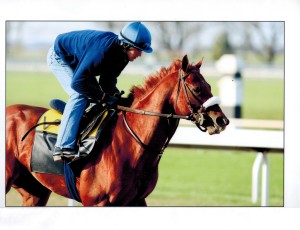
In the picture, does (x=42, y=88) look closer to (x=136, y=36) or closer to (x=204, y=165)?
(x=136, y=36)

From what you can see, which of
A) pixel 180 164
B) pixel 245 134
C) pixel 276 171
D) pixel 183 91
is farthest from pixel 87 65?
pixel 180 164

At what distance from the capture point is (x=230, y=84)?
5.25 m

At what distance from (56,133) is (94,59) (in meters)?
0.47

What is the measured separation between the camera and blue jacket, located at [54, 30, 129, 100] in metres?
3.92

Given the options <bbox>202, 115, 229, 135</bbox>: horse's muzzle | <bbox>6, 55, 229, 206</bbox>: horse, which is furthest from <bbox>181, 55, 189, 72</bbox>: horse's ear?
<bbox>202, 115, 229, 135</bbox>: horse's muzzle

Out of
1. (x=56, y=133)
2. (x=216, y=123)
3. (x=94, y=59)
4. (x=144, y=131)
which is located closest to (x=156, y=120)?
(x=144, y=131)

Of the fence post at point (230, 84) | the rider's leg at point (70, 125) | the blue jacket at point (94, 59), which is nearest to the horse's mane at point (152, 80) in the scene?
the blue jacket at point (94, 59)

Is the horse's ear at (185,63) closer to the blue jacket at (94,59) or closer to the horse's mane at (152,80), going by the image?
the horse's mane at (152,80)

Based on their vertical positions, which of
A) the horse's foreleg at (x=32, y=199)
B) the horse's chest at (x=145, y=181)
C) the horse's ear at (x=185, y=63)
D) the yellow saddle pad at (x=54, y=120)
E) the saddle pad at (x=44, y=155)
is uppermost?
the horse's ear at (x=185, y=63)

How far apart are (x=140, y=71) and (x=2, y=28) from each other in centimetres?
83

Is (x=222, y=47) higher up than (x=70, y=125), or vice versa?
(x=222, y=47)

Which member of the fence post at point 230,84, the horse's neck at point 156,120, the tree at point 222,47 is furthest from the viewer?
the fence post at point 230,84

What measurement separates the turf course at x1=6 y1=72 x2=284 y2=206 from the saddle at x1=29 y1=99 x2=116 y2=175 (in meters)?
0.14

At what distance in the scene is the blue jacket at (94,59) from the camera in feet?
12.9
